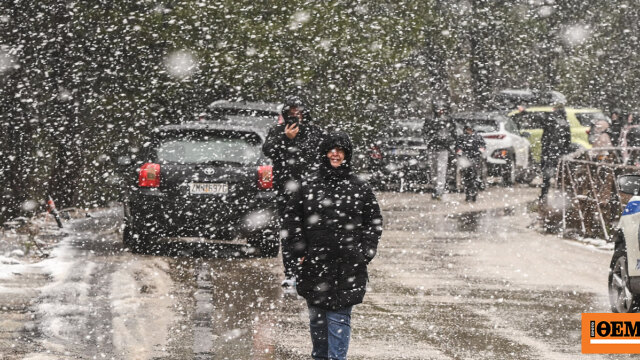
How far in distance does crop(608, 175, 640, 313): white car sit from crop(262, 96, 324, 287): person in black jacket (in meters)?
2.76

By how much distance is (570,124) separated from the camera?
2694 cm

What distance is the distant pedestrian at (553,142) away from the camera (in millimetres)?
19484

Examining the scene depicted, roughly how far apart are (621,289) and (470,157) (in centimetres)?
1259

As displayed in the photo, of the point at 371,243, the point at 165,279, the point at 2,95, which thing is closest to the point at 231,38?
the point at 2,95

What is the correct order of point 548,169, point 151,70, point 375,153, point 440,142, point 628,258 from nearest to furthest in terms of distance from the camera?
point 628,258, point 151,70, point 548,169, point 440,142, point 375,153

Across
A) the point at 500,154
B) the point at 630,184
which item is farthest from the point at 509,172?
the point at 630,184

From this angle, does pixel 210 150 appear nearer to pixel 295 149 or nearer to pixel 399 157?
Answer: pixel 295 149

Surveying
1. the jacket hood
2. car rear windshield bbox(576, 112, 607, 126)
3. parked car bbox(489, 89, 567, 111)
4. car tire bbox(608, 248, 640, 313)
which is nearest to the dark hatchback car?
car tire bbox(608, 248, 640, 313)

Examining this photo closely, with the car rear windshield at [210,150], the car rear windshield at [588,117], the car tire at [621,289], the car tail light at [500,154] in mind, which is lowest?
the car tail light at [500,154]

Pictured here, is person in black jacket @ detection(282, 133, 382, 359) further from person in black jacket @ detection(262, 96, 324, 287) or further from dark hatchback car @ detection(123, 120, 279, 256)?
dark hatchback car @ detection(123, 120, 279, 256)

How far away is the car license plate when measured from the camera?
12109 mm

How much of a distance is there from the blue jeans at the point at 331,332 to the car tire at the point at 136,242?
666cm

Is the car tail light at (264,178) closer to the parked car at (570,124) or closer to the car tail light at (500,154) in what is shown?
the car tail light at (500,154)

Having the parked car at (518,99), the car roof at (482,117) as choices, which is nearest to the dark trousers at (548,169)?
the car roof at (482,117)
